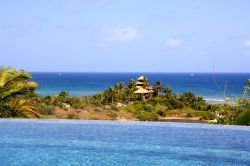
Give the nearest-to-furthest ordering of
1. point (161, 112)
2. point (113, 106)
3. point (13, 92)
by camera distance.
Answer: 1. point (13, 92)
2. point (113, 106)
3. point (161, 112)

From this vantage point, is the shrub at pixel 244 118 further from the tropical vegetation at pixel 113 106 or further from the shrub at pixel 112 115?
the shrub at pixel 112 115

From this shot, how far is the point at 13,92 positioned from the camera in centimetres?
1462

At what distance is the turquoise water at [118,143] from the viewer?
28.6 feet

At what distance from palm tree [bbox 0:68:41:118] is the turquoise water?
1.60 m

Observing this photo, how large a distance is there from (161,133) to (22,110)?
18.0ft

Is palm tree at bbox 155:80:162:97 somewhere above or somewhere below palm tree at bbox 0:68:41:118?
below

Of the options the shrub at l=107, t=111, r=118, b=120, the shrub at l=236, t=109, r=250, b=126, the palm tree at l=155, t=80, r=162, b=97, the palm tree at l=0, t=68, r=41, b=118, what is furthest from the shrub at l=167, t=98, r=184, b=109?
the palm tree at l=0, t=68, r=41, b=118

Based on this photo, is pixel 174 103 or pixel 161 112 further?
pixel 174 103

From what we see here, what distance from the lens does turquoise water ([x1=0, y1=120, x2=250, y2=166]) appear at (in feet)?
28.6

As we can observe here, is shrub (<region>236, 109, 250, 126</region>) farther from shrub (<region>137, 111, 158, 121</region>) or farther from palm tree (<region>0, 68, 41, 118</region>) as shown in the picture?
shrub (<region>137, 111, 158, 121</region>)

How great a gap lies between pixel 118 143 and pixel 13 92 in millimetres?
5667

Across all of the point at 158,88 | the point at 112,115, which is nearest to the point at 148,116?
the point at 112,115

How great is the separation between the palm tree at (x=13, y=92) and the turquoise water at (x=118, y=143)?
1.60 m

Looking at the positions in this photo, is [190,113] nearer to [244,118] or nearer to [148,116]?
[148,116]
